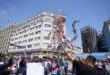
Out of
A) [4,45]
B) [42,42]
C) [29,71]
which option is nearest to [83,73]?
[29,71]

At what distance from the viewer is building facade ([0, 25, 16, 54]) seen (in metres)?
99.2

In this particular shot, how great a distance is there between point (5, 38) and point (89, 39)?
55.9 meters

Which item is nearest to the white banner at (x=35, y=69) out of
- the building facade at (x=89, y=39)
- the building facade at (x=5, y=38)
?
the building facade at (x=89, y=39)

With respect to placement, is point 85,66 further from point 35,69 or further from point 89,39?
point 89,39

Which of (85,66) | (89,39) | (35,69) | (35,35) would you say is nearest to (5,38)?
(35,35)

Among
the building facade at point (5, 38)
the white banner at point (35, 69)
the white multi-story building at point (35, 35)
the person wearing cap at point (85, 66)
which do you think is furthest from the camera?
the building facade at point (5, 38)

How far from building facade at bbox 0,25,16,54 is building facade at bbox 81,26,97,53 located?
151 feet

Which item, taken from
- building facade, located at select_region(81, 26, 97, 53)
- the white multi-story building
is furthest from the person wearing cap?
the white multi-story building

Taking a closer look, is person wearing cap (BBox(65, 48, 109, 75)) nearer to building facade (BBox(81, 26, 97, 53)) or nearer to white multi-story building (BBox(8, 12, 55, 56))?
building facade (BBox(81, 26, 97, 53))

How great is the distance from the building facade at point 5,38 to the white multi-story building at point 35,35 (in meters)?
8.04

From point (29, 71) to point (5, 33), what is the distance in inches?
3680

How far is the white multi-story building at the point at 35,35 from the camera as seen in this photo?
240 feet

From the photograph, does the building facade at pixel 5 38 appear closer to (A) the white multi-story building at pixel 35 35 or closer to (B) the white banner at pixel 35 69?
(A) the white multi-story building at pixel 35 35

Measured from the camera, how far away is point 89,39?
5781cm
